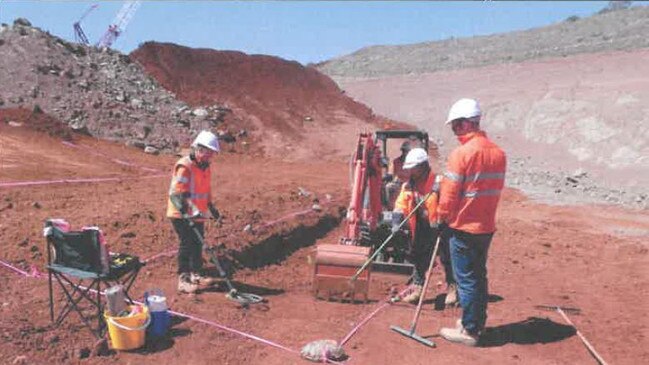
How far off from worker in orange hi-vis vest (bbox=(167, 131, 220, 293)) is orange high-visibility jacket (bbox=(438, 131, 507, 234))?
2682mm

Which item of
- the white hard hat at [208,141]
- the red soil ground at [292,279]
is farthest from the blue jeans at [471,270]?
the white hard hat at [208,141]

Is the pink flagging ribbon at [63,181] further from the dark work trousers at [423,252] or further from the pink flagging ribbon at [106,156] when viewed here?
the dark work trousers at [423,252]

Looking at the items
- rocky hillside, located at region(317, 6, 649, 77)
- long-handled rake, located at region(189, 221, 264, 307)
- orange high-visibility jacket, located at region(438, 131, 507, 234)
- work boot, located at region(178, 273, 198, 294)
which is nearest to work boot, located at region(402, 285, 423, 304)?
long-handled rake, located at region(189, 221, 264, 307)

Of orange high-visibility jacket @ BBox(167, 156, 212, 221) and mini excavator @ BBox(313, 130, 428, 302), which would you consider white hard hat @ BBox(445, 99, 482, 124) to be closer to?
mini excavator @ BBox(313, 130, 428, 302)

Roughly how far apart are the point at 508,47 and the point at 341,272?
3876 cm

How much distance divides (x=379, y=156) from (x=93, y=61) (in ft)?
69.5

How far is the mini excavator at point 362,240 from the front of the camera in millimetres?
6980

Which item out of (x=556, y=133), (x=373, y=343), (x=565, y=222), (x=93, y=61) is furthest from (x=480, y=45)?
(x=373, y=343)

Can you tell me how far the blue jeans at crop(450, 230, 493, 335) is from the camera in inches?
213

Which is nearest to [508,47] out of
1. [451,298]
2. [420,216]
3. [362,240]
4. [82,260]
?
[362,240]

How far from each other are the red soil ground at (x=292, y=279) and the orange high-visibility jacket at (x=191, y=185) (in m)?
0.98

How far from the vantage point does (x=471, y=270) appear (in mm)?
5449

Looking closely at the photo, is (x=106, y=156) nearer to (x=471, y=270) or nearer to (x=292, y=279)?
(x=292, y=279)

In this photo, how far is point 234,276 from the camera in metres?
8.37
